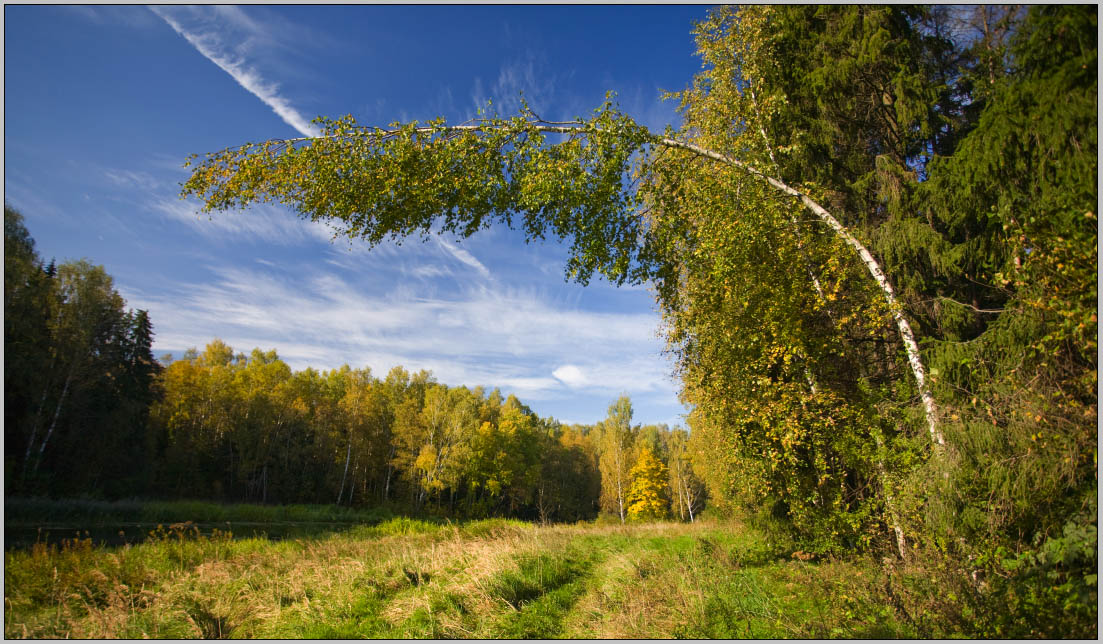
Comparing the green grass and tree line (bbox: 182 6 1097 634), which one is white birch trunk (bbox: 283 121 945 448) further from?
the green grass

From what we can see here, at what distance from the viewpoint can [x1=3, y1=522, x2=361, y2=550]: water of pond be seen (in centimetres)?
1361

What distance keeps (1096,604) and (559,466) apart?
174 ft

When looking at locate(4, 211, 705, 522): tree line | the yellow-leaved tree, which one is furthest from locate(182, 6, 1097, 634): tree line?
the yellow-leaved tree

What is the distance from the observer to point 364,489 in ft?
123

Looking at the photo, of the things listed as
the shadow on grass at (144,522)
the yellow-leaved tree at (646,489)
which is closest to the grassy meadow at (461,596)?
the shadow on grass at (144,522)

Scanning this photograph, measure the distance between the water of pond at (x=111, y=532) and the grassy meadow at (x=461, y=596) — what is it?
16.3 ft

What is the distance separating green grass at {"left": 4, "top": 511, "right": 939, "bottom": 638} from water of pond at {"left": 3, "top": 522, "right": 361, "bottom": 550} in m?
5.03

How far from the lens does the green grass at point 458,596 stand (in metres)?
5.14

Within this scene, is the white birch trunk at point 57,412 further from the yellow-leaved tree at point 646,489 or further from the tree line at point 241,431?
the yellow-leaved tree at point 646,489

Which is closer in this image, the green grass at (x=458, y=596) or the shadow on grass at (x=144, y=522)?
the green grass at (x=458, y=596)

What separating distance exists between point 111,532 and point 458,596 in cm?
1829

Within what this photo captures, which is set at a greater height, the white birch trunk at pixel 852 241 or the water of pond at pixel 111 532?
the white birch trunk at pixel 852 241

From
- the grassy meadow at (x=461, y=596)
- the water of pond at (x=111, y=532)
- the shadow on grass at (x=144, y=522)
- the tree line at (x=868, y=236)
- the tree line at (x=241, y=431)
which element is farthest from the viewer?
the tree line at (x=241, y=431)

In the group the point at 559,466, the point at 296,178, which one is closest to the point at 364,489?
the point at 559,466
